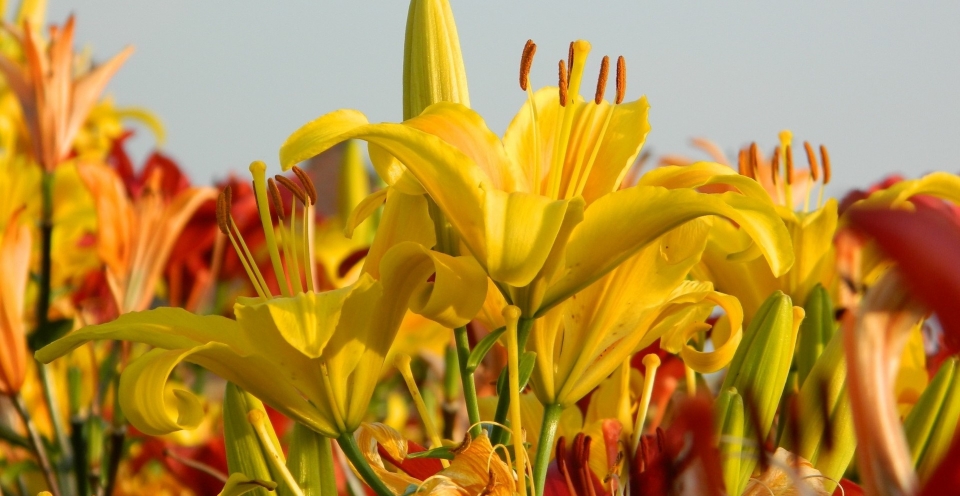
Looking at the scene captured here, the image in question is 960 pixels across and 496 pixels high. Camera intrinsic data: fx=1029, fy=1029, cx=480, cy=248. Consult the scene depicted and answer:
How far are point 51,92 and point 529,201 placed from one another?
0.83m

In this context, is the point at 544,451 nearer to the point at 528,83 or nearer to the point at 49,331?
the point at 528,83

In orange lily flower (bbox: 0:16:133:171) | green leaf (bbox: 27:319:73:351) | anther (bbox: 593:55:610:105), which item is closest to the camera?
anther (bbox: 593:55:610:105)

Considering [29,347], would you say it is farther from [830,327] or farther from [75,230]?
[830,327]

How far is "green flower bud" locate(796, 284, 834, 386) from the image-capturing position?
0.59m

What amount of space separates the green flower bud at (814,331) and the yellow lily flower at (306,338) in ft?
0.78

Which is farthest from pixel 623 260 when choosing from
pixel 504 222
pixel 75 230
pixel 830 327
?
pixel 75 230

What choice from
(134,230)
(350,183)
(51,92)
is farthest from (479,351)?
(350,183)

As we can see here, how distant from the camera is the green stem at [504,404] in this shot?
47 cm

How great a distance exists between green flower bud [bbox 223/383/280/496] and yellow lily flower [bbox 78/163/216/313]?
0.49 metres

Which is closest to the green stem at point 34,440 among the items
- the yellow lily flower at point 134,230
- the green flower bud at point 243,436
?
the yellow lily flower at point 134,230

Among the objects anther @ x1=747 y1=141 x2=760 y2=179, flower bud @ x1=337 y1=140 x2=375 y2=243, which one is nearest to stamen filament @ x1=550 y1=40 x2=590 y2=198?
anther @ x1=747 y1=141 x2=760 y2=179

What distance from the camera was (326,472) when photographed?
481 mm

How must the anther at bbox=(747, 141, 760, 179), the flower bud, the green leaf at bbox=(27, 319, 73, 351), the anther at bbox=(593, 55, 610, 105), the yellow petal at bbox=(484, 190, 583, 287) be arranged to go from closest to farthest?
the yellow petal at bbox=(484, 190, 583, 287) → the anther at bbox=(593, 55, 610, 105) → the anther at bbox=(747, 141, 760, 179) → the green leaf at bbox=(27, 319, 73, 351) → the flower bud

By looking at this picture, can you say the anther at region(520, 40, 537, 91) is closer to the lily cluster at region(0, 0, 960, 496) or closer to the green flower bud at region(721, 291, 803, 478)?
the lily cluster at region(0, 0, 960, 496)
